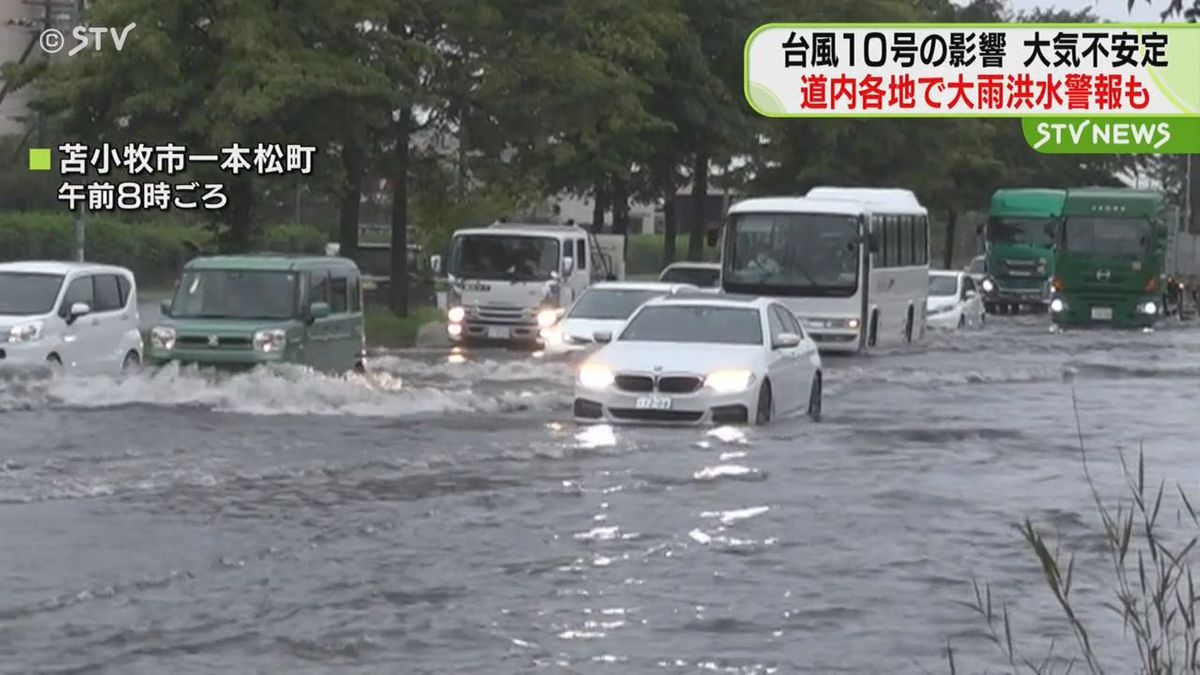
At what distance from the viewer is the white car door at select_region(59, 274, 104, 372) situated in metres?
28.0

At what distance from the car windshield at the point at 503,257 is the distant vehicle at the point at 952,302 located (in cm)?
1499

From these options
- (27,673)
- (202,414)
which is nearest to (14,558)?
(27,673)

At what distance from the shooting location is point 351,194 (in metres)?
42.8

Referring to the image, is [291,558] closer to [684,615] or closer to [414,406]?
[684,615]

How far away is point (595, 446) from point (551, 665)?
33.9 feet

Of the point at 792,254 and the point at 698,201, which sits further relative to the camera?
the point at 698,201

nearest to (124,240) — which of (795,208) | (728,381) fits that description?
(795,208)

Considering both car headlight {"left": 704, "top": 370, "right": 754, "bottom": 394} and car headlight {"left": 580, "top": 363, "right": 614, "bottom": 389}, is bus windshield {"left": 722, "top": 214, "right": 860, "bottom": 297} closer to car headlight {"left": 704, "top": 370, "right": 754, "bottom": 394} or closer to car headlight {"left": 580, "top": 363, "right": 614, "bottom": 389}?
car headlight {"left": 704, "top": 370, "right": 754, "bottom": 394}

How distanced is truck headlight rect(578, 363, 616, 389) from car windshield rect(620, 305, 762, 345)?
1.03 meters

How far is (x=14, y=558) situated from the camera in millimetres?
14492

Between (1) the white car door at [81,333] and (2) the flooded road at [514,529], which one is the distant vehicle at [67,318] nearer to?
(1) the white car door at [81,333]

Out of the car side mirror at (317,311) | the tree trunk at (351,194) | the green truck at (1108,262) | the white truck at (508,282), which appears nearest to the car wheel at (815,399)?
the car side mirror at (317,311)

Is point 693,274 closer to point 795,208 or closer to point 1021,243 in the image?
point 795,208

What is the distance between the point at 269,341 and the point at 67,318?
3.08 metres
